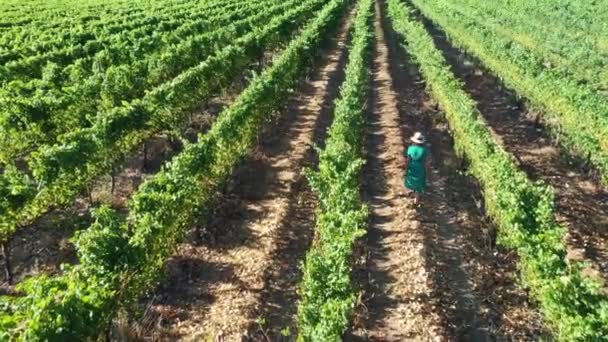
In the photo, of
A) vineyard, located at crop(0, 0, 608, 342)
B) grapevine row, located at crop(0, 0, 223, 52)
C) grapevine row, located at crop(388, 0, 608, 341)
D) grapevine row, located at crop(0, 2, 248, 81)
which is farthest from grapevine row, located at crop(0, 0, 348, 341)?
grapevine row, located at crop(0, 0, 223, 52)

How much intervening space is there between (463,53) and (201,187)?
24.7 meters

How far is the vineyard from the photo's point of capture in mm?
9375

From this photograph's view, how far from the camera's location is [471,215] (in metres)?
14.7

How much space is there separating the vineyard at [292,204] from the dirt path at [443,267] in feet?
0.15

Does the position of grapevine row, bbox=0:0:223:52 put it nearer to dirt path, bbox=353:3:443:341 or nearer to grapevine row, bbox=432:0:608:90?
dirt path, bbox=353:3:443:341

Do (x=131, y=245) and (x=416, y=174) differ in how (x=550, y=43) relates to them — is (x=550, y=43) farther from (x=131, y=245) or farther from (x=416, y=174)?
(x=131, y=245)

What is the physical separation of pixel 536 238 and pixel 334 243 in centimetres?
321

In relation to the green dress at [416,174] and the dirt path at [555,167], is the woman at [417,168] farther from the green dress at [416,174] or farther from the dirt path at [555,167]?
the dirt path at [555,167]

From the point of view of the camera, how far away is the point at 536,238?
10.0 metres

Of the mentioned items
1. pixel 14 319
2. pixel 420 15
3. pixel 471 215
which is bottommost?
pixel 420 15

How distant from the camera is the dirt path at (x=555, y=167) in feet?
45.2

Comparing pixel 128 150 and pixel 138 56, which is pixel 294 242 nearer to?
pixel 128 150

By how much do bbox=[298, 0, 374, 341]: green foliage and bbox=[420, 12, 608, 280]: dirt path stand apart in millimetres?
5117

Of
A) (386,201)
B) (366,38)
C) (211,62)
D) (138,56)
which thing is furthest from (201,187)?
(366,38)
